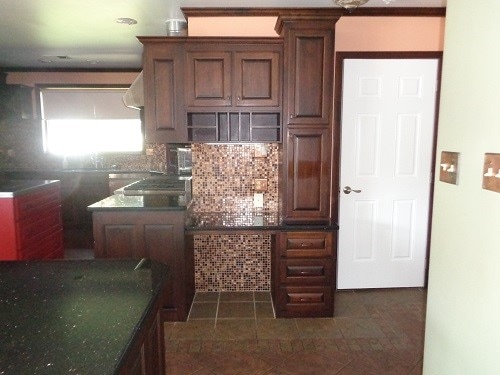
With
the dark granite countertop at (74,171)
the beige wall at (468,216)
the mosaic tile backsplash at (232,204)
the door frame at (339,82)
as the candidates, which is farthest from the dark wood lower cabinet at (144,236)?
the dark granite countertop at (74,171)

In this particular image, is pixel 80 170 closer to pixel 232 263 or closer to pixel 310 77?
pixel 232 263

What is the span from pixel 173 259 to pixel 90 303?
5.51ft

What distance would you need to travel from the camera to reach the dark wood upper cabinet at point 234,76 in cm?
303

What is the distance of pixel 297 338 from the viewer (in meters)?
2.79

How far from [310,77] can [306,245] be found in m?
1.31

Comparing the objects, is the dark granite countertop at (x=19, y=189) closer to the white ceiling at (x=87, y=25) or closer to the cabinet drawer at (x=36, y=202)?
the cabinet drawer at (x=36, y=202)

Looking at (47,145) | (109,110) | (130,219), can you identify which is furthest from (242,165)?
(47,145)

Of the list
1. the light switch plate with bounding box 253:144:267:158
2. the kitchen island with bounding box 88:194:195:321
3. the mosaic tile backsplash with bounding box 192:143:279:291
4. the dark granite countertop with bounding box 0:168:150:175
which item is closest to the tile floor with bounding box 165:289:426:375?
the mosaic tile backsplash with bounding box 192:143:279:291

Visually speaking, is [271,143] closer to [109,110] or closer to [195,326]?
[195,326]

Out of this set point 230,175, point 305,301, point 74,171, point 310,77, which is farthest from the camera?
point 74,171

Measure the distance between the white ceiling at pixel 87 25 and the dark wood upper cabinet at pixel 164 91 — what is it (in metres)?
0.41

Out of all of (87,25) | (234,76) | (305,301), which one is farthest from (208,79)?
(305,301)

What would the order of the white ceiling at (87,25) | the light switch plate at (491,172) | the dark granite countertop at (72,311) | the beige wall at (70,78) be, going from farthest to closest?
the beige wall at (70,78)
the white ceiling at (87,25)
the light switch plate at (491,172)
the dark granite countertop at (72,311)

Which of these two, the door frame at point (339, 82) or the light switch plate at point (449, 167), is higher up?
the door frame at point (339, 82)
